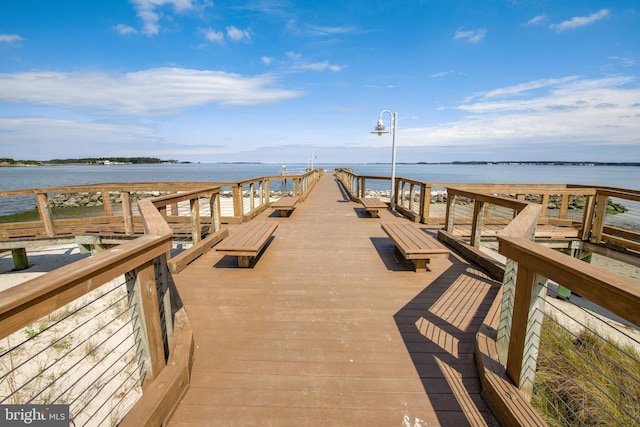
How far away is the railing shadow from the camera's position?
2068mm

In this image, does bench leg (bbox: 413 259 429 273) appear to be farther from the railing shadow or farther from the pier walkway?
the railing shadow

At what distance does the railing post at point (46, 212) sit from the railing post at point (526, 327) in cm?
797

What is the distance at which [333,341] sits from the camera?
266 cm

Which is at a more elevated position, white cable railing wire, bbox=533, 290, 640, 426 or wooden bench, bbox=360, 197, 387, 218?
wooden bench, bbox=360, 197, 387, 218

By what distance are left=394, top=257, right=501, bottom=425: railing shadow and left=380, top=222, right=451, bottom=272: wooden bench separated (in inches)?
12.6

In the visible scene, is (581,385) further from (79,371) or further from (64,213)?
(64,213)

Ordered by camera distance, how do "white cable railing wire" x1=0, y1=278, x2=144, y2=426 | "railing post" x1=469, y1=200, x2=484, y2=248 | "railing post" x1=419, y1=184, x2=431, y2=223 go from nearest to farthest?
"white cable railing wire" x1=0, y1=278, x2=144, y2=426 → "railing post" x1=469, y1=200, x2=484, y2=248 → "railing post" x1=419, y1=184, x2=431, y2=223

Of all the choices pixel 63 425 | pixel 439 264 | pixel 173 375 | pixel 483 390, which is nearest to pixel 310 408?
pixel 173 375

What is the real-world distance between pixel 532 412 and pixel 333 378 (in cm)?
124

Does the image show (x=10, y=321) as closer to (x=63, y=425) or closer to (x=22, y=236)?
(x=63, y=425)

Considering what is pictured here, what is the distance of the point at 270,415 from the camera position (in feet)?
6.35

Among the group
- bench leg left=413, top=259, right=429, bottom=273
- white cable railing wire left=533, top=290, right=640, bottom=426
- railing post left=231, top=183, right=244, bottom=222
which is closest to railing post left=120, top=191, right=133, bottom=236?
railing post left=231, top=183, right=244, bottom=222

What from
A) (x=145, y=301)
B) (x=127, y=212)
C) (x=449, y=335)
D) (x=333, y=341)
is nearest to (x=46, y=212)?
(x=127, y=212)

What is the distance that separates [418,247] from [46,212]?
7611 mm
